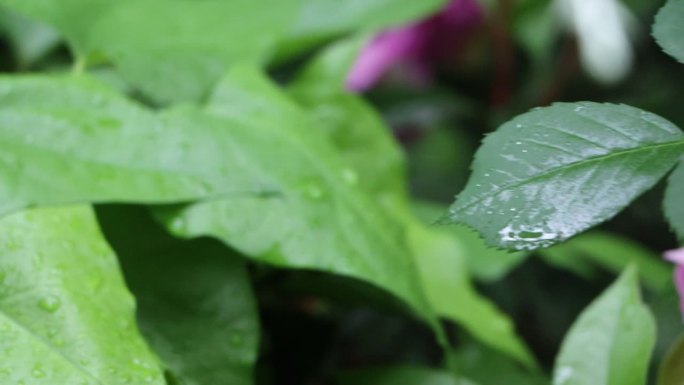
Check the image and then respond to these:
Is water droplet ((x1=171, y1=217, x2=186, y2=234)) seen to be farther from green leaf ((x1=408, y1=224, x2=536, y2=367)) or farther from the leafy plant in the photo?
green leaf ((x1=408, y1=224, x2=536, y2=367))

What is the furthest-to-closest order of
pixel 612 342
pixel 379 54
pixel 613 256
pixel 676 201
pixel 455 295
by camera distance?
pixel 379 54, pixel 613 256, pixel 455 295, pixel 612 342, pixel 676 201

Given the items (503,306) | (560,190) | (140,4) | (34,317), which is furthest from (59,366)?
(503,306)

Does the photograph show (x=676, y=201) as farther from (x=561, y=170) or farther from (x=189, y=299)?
(x=189, y=299)

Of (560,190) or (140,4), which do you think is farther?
(140,4)

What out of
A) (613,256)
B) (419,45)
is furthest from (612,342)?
(419,45)

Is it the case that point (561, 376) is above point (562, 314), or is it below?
above

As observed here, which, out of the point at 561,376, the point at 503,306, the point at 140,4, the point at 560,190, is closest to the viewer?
the point at 560,190

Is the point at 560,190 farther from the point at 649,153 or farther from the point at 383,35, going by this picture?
the point at 383,35
